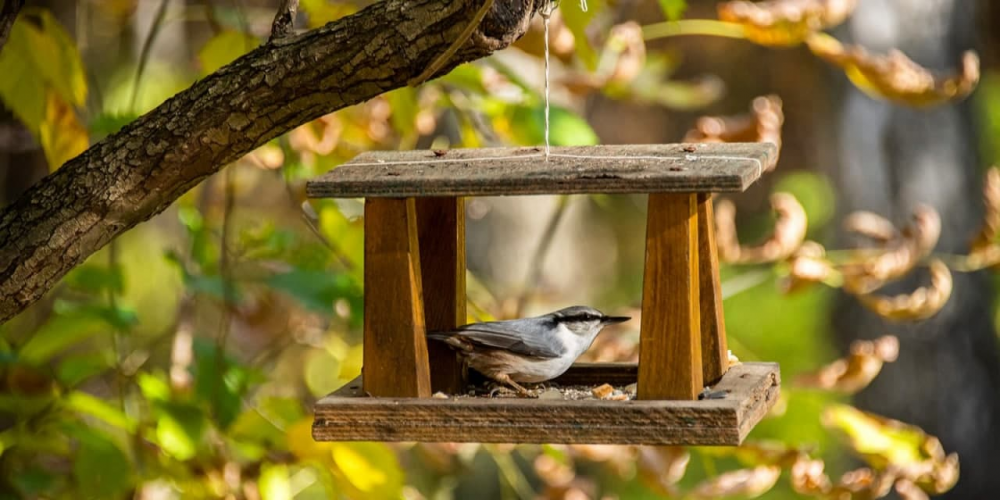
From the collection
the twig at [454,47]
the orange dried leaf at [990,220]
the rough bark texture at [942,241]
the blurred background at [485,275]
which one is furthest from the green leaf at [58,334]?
the rough bark texture at [942,241]

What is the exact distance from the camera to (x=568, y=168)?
188cm

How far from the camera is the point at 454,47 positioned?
1.61m

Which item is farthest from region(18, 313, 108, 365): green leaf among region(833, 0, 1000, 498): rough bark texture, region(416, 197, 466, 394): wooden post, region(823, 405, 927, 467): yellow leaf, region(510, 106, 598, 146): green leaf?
region(833, 0, 1000, 498): rough bark texture

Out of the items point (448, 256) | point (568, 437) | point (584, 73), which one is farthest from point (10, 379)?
point (584, 73)

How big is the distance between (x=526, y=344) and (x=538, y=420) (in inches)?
10.6

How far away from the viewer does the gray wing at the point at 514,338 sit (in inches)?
82.9

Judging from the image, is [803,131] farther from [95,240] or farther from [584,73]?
[95,240]

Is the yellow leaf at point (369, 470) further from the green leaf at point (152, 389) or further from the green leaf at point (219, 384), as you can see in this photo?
the green leaf at point (152, 389)

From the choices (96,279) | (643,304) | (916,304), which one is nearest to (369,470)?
(96,279)

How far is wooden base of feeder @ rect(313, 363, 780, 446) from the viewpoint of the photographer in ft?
5.96

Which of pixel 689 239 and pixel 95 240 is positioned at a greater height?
pixel 95 240

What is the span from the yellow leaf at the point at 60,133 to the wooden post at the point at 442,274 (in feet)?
2.66

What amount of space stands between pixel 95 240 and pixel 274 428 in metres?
1.01

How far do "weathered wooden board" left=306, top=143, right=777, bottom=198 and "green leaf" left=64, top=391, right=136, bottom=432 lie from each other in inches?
33.2
